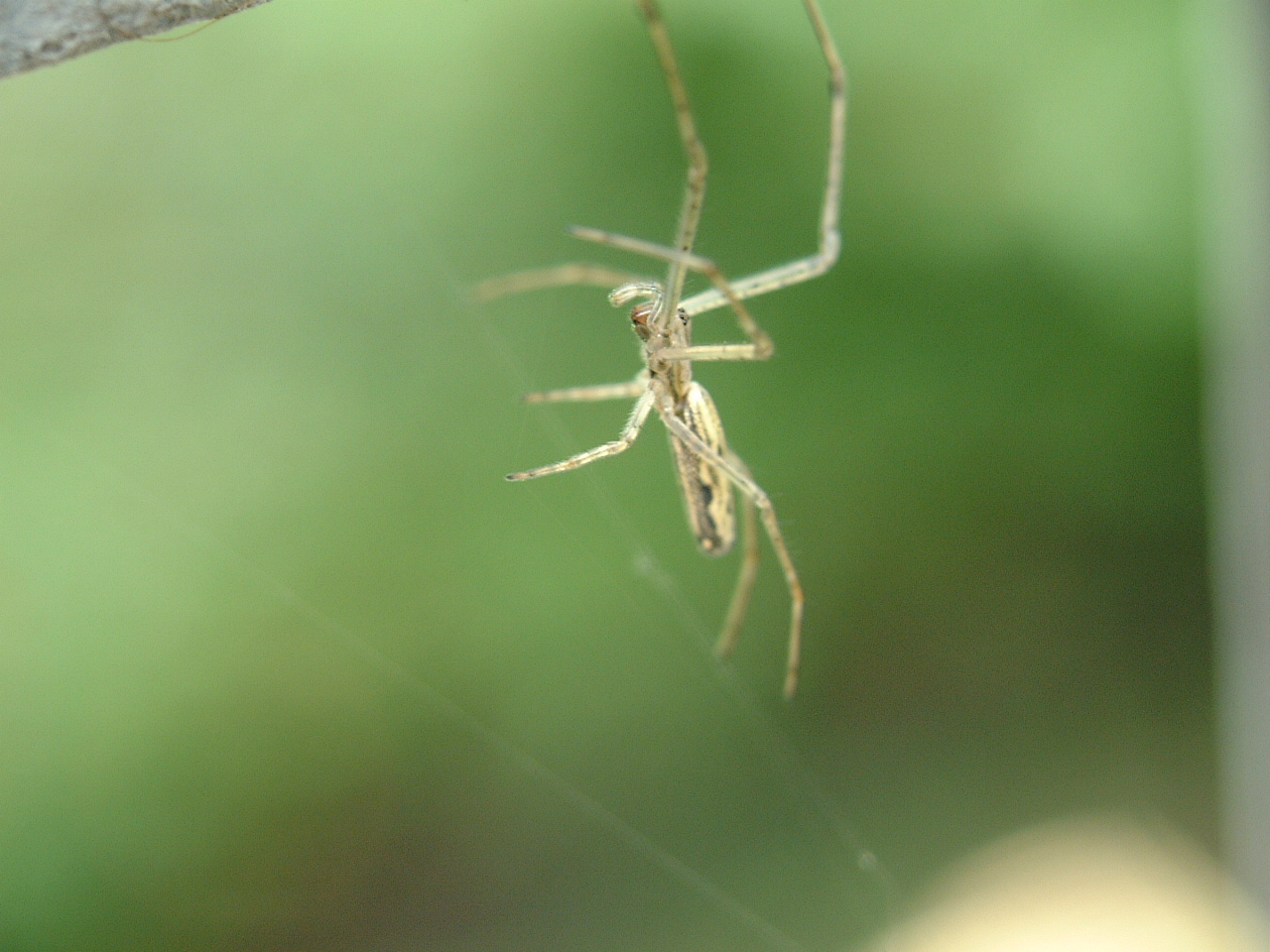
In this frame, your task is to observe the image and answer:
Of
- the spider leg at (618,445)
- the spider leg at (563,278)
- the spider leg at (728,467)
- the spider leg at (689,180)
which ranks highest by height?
the spider leg at (563,278)

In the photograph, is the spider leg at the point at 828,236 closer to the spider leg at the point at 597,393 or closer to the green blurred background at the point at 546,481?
the spider leg at the point at 597,393

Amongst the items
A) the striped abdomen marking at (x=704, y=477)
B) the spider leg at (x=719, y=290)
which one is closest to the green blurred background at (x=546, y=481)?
the striped abdomen marking at (x=704, y=477)

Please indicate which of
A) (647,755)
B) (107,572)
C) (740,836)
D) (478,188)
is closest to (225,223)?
(478,188)

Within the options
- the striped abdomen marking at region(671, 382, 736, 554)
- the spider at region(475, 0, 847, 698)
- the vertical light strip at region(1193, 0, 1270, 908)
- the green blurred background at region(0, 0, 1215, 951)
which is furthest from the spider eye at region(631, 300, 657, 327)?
the vertical light strip at region(1193, 0, 1270, 908)

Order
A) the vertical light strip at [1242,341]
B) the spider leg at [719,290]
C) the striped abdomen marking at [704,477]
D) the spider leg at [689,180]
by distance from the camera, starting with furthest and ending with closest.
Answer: the vertical light strip at [1242,341] → the striped abdomen marking at [704,477] → the spider leg at [719,290] → the spider leg at [689,180]

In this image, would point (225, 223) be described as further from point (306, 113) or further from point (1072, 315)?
point (1072, 315)

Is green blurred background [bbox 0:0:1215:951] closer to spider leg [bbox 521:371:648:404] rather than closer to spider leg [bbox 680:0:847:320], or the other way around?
spider leg [bbox 521:371:648:404]

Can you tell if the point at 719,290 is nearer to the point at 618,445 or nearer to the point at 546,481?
the point at 618,445
